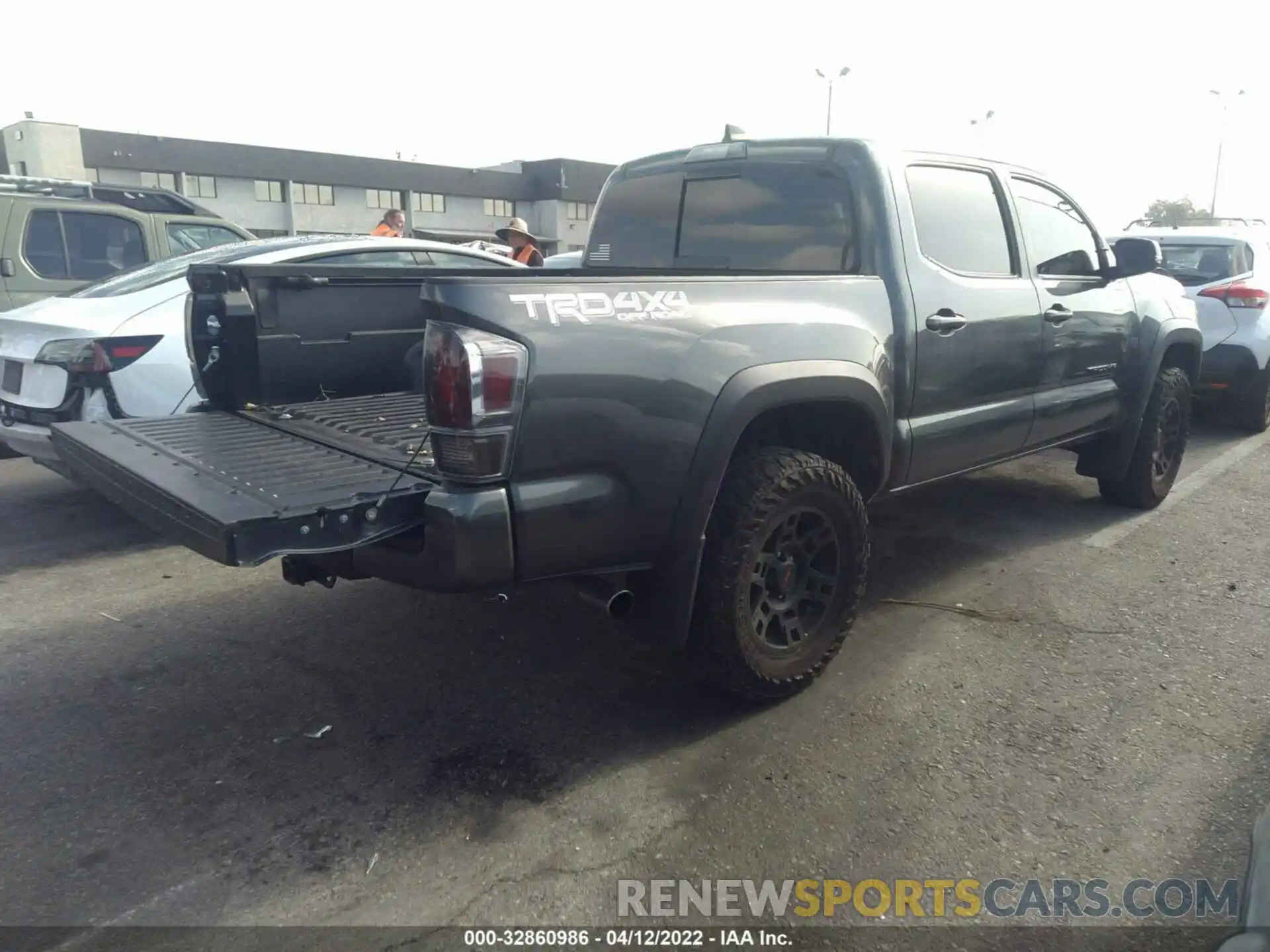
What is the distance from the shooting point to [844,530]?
3.53m

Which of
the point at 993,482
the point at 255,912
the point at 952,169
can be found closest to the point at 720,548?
the point at 255,912

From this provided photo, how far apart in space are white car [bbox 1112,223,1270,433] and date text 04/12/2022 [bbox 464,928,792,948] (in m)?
7.85

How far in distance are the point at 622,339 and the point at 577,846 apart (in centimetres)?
143

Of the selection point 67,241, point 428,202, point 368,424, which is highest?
point 428,202

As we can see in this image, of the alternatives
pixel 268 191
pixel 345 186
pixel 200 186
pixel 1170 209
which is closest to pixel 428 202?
pixel 345 186

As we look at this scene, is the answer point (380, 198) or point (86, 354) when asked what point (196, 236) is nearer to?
point (86, 354)

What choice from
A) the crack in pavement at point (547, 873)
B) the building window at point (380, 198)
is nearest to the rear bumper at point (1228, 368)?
Answer: the crack in pavement at point (547, 873)

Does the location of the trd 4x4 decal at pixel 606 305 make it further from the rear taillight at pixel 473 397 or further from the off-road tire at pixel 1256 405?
the off-road tire at pixel 1256 405

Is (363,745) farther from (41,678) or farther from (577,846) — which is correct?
(41,678)

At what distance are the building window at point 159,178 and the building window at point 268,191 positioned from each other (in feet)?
12.9

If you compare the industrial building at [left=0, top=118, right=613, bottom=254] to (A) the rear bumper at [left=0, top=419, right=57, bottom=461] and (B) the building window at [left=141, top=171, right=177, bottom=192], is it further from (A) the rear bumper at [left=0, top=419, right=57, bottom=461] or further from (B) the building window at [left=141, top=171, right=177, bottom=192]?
(A) the rear bumper at [left=0, top=419, right=57, bottom=461]

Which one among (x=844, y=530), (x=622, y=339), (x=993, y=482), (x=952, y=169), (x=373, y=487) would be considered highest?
(x=952, y=169)

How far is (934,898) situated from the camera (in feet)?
8.27

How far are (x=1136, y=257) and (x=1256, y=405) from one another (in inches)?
179
